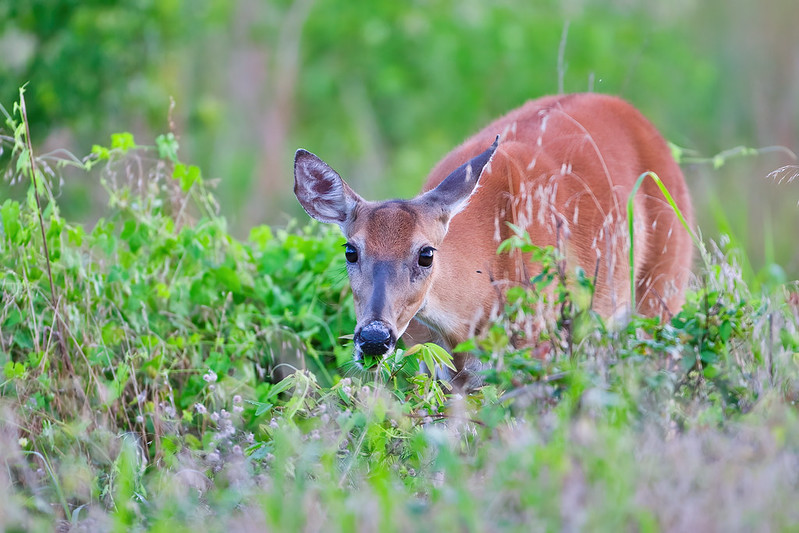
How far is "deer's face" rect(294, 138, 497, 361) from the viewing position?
480cm

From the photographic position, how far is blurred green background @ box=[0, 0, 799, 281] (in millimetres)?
11312

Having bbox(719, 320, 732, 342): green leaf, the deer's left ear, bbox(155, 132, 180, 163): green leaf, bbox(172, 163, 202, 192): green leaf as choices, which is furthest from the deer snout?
bbox(155, 132, 180, 163): green leaf

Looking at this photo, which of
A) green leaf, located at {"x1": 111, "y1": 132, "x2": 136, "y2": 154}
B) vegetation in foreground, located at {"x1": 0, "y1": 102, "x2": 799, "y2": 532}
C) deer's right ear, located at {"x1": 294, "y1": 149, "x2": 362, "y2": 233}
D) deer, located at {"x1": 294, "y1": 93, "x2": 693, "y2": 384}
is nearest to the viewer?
vegetation in foreground, located at {"x1": 0, "y1": 102, "x2": 799, "y2": 532}

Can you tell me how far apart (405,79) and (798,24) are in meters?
5.60

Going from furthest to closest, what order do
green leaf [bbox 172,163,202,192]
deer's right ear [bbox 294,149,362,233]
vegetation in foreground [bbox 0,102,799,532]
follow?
1. green leaf [bbox 172,163,202,192]
2. deer's right ear [bbox 294,149,362,233]
3. vegetation in foreground [bbox 0,102,799,532]

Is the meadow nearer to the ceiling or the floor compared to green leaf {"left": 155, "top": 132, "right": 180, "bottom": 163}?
nearer to the floor

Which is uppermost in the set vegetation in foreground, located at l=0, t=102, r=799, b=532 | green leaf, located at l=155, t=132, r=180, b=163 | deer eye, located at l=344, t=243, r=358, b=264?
green leaf, located at l=155, t=132, r=180, b=163

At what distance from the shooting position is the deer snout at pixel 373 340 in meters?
4.62

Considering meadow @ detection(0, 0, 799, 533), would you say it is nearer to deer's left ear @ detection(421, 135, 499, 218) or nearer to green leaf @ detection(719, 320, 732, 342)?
green leaf @ detection(719, 320, 732, 342)

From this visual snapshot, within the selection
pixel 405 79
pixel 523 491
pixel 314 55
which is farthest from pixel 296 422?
pixel 314 55

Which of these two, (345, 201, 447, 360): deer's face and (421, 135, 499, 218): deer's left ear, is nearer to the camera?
(345, 201, 447, 360): deer's face

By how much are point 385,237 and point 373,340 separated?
0.66 metres

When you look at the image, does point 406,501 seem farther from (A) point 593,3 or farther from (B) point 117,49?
(A) point 593,3

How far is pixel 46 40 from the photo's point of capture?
35.7 feet
